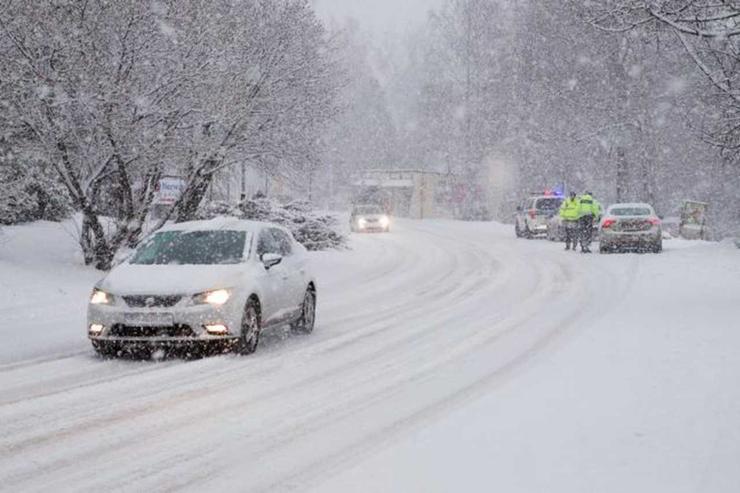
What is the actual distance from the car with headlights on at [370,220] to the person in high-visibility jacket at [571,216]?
1682 centimetres

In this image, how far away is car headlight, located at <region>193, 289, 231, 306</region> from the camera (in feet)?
32.5

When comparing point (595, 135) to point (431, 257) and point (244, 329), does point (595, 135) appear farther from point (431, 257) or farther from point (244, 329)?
point (244, 329)

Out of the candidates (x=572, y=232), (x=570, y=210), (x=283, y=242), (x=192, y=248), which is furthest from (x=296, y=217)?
(x=192, y=248)

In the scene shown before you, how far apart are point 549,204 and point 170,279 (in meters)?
28.9

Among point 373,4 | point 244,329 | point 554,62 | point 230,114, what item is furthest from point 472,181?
point 373,4

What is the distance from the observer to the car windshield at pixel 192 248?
11.2 meters

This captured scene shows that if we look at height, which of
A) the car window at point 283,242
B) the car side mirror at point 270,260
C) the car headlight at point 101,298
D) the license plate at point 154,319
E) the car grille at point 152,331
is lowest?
the car grille at point 152,331

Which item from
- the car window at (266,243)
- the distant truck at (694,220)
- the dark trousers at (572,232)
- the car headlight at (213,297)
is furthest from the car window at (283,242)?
the distant truck at (694,220)

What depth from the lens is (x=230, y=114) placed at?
19.1 metres

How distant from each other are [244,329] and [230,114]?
9.74m

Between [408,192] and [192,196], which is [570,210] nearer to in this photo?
[192,196]

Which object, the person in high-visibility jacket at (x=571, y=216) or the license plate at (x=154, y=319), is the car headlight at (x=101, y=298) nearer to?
the license plate at (x=154, y=319)

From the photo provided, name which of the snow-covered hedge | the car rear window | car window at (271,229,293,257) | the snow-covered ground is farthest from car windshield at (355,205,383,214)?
car window at (271,229,293,257)

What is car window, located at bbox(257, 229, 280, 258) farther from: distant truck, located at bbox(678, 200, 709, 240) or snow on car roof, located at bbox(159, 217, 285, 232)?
distant truck, located at bbox(678, 200, 709, 240)
